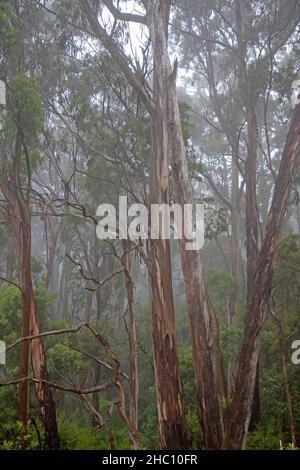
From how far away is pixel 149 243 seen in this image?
255 inches

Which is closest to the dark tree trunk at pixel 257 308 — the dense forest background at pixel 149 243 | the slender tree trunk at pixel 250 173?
the dense forest background at pixel 149 243

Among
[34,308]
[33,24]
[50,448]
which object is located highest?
[33,24]

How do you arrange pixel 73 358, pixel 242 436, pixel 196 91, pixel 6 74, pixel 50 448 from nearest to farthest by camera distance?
pixel 242 436 < pixel 50 448 < pixel 6 74 < pixel 73 358 < pixel 196 91

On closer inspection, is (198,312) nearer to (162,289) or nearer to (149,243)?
(162,289)

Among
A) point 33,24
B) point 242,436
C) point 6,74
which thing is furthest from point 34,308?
point 33,24

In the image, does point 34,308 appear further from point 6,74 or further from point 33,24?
point 33,24

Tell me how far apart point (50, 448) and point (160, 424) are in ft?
6.50

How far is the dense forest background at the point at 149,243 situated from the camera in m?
5.73

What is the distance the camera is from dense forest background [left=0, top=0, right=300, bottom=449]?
573 centimetres

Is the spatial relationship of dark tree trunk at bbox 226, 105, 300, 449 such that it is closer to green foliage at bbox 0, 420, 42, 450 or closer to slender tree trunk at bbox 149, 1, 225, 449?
slender tree trunk at bbox 149, 1, 225, 449

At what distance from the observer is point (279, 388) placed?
336 inches

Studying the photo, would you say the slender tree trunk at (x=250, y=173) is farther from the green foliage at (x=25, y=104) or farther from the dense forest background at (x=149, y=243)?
the green foliage at (x=25, y=104)

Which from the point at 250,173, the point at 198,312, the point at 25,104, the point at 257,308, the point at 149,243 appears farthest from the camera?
the point at 250,173

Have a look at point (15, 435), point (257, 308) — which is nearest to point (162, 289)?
point (257, 308)
